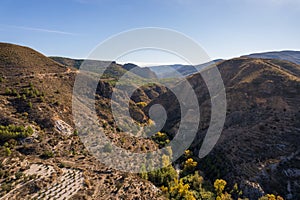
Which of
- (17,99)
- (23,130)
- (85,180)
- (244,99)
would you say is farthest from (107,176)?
(244,99)

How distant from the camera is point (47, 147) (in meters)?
45.2

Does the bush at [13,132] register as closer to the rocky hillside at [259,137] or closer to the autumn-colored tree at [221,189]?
the autumn-colored tree at [221,189]

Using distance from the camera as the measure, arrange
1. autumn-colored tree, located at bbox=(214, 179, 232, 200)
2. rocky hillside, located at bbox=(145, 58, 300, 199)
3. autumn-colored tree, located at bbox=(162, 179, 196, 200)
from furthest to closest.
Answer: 1. rocky hillside, located at bbox=(145, 58, 300, 199)
2. autumn-colored tree, located at bbox=(214, 179, 232, 200)
3. autumn-colored tree, located at bbox=(162, 179, 196, 200)

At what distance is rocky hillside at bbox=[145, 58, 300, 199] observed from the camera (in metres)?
45.8

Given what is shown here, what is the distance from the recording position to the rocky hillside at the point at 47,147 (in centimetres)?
3447

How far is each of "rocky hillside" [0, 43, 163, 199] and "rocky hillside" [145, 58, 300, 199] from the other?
20.0 metres

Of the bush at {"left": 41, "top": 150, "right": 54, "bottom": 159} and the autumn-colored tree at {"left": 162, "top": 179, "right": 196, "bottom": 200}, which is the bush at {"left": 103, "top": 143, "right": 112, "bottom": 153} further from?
the autumn-colored tree at {"left": 162, "top": 179, "right": 196, "bottom": 200}

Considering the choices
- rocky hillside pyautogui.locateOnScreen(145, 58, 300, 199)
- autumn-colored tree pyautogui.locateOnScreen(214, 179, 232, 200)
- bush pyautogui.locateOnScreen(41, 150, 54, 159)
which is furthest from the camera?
rocky hillside pyautogui.locateOnScreen(145, 58, 300, 199)

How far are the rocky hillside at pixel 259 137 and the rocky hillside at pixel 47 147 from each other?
20.0 metres

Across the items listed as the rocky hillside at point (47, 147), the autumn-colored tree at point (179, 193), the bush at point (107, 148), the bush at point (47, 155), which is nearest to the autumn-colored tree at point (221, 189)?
the autumn-colored tree at point (179, 193)

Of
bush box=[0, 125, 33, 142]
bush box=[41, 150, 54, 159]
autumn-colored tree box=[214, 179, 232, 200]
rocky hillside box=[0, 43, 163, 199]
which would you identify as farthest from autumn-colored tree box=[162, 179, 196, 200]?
bush box=[0, 125, 33, 142]

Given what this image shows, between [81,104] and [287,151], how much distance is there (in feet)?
196

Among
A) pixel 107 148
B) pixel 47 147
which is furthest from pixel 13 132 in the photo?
pixel 107 148

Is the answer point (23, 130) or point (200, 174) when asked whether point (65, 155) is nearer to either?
point (23, 130)
